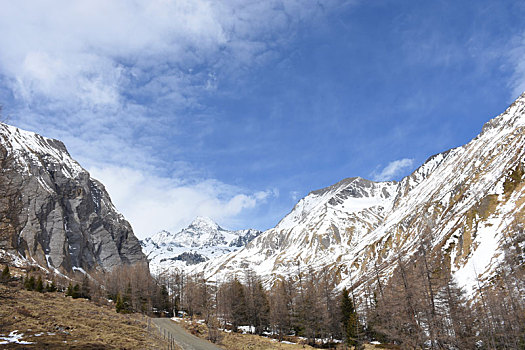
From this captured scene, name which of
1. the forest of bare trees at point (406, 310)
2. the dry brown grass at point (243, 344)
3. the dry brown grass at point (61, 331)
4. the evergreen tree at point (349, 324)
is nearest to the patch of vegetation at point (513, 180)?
the forest of bare trees at point (406, 310)

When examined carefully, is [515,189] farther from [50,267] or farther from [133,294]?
[50,267]

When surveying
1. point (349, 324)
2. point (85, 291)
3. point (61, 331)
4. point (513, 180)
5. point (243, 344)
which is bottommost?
point (243, 344)

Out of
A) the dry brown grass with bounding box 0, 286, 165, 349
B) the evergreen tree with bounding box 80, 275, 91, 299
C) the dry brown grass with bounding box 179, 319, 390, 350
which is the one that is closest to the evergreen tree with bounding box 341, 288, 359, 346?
the dry brown grass with bounding box 179, 319, 390, 350

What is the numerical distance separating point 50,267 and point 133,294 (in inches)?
3484

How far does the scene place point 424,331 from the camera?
31.5 meters

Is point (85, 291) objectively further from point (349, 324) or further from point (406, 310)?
point (406, 310)

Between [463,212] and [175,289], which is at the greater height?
[463,212]

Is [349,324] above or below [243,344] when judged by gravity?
above

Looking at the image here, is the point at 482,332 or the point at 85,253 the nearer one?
the point at 482,332

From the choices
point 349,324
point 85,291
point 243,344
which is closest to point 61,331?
point 243,344

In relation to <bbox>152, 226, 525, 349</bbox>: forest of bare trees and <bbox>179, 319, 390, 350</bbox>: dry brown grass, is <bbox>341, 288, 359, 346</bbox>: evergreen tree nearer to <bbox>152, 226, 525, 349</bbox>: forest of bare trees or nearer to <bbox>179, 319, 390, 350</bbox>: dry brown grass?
<bbox>152, 226, 525, 349</bbox>: forest of bare trees

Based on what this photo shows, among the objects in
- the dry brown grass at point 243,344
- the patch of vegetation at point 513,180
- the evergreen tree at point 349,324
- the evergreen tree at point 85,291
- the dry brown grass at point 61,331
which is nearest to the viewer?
the dry brown grass at point 61,331

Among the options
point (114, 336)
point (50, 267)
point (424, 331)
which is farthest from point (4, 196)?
point (50, 267)

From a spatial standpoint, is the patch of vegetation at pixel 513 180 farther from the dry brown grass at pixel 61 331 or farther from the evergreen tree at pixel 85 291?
the evergreen tree at pixel 85 291
